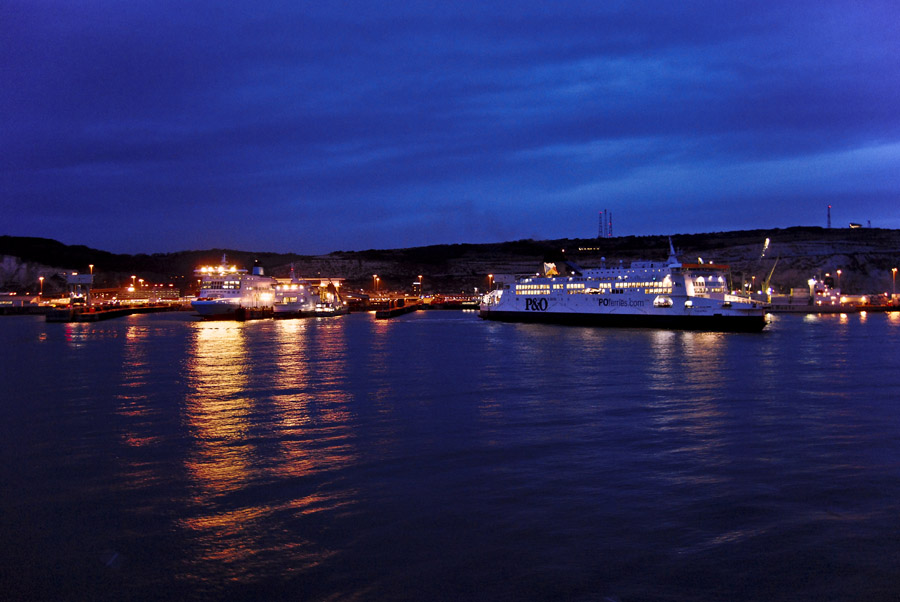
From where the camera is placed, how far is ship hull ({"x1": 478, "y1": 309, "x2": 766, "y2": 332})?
5453 centimetres

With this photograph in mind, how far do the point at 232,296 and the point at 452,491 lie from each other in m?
84.8

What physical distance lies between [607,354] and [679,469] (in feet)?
76.1

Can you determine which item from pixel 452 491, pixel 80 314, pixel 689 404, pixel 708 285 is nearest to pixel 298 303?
pixel 80 314

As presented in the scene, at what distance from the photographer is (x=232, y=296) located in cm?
9000

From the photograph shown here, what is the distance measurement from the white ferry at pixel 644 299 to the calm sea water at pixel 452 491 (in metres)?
34.1

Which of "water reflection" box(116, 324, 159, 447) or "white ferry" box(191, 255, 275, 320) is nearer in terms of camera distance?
"water reflection" box(116, 324, 159, 447)

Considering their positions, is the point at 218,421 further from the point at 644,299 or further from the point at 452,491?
the point at 644,299

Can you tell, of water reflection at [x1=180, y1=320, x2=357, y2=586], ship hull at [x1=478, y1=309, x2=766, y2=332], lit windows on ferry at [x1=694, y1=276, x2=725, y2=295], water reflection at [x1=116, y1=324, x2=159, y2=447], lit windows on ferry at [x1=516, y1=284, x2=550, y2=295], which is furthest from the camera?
lit windows on ferry at [x1=516, y1=284, x2=550, y2=295]

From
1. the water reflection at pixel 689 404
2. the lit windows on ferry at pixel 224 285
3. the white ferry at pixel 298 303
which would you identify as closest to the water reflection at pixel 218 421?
the water reflection at pixel 689 404

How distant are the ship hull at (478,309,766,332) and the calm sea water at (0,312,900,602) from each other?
107ft

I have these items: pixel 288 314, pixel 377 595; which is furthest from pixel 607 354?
pixel 288 314

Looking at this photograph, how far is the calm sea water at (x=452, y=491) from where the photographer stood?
23.9 ft

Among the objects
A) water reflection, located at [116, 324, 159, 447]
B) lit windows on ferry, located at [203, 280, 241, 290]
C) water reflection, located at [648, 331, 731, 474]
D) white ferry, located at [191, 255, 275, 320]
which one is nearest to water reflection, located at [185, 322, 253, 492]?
water reflection, located at [116, 324, 159, 447]

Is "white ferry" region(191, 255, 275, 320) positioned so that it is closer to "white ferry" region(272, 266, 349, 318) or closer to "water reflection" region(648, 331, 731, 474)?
"white ferry" region(272, 266, 349, 318)
